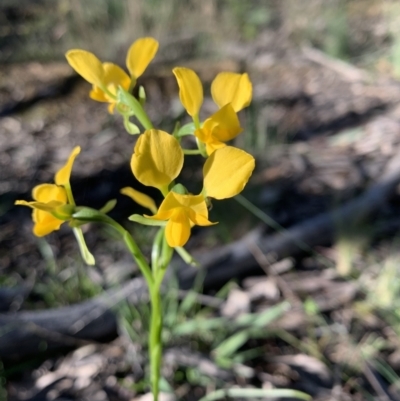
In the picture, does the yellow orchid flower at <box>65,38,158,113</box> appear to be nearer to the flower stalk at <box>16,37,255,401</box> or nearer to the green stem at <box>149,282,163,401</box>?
the flower stalk at <box>16,37,255,401</box>

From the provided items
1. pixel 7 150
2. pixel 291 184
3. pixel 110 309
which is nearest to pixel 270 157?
pixel 291 184

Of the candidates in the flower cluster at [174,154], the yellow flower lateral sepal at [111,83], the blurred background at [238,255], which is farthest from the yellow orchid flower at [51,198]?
the blurred background at [238,255]

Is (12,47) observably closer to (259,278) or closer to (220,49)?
(220,49)

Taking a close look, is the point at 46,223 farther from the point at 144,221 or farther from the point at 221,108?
the point at 221,108

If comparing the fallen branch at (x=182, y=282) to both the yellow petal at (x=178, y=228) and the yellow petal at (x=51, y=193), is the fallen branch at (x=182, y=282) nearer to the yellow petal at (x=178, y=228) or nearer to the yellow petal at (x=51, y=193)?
the yellow petal at (x=51, y=193)

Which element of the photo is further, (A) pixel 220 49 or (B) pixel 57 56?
(A) pixel 220 49

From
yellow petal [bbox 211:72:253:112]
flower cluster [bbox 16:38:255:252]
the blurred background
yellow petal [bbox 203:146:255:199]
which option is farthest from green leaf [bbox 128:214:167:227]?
the blurred background

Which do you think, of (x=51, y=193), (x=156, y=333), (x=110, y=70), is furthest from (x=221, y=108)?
(x=156, y=333)

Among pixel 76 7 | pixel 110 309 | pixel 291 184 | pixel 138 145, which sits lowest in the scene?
pixel 291 184
